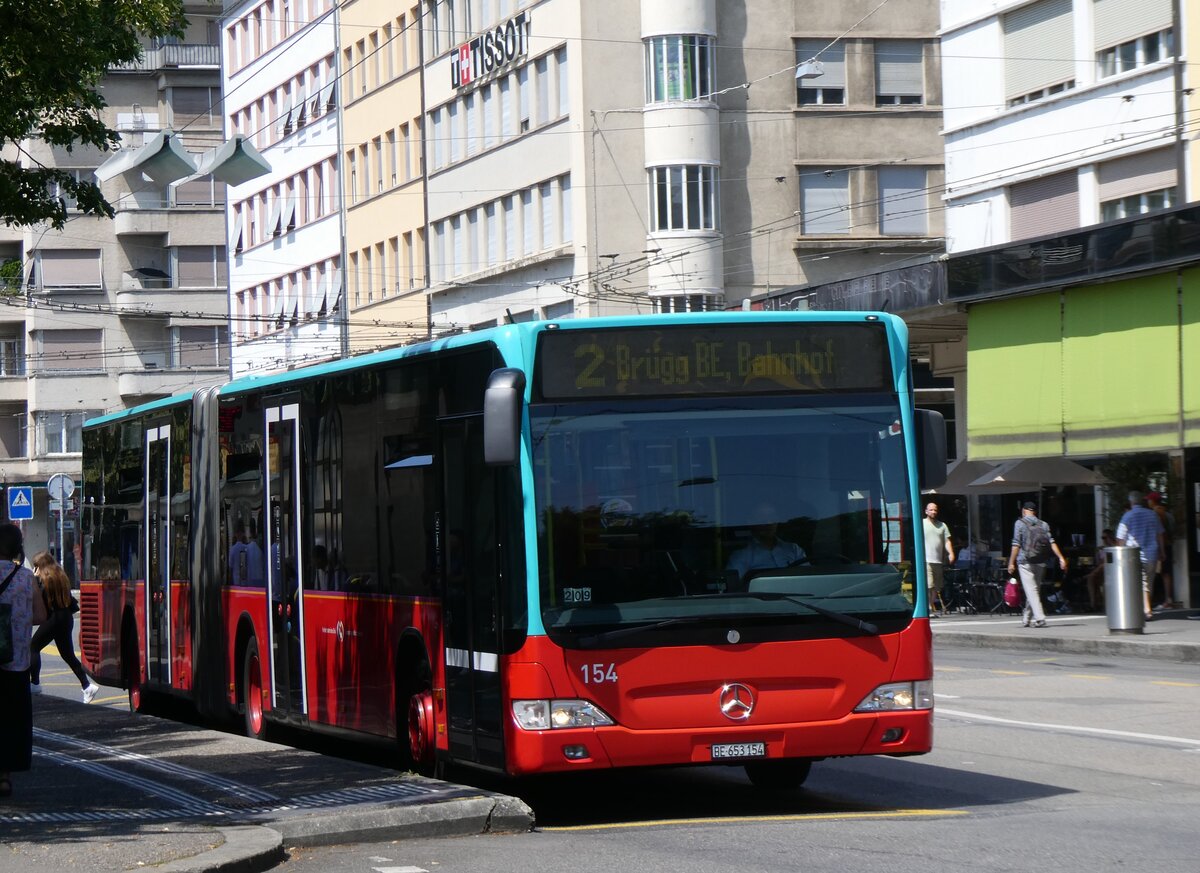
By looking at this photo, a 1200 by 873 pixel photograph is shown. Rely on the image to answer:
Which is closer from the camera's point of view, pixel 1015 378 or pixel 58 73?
pixel 58 73

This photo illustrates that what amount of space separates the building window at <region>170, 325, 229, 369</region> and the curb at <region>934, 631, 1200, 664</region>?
193 feet

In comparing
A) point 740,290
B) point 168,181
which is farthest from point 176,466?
point 740,290

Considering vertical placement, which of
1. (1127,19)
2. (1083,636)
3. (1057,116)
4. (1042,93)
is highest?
(1127,19)

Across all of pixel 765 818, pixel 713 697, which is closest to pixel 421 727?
pixel 713 697

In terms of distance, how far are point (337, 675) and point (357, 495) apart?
1295 millimetres

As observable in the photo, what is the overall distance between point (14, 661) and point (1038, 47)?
1002 inches

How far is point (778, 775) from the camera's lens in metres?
12.7

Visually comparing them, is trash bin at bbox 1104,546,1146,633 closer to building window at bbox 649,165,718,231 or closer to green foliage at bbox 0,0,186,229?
green foliage at bbox 0,0,186,229

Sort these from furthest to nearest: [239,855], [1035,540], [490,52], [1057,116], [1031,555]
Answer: [490,52], [1057,116], [1031,555], [1035,540], [239,855]

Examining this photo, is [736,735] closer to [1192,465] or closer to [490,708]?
[490,708]

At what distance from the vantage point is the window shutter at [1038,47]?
33281 millimetres

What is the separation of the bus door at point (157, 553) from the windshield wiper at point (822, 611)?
9.59 metres

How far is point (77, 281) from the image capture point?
84.2m

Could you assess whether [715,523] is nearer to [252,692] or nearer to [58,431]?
[252,692]
